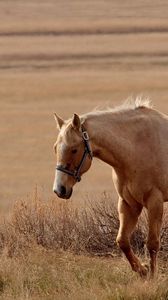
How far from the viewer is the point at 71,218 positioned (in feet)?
31.5

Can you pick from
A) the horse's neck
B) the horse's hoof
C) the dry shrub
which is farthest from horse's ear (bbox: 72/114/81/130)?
the dry shrub

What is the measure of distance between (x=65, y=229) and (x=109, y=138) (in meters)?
1.87

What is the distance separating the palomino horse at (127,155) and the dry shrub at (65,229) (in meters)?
1.06

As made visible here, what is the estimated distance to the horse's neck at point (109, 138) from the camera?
7.73 metres

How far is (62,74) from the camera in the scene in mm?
41375

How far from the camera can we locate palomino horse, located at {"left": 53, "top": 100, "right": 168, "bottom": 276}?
7.55 meters

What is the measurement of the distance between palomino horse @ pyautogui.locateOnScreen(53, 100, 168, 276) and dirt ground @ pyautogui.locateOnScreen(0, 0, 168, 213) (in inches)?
295

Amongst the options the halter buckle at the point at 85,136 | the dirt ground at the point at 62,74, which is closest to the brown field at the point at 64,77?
the dirt ground at the point at 62,74

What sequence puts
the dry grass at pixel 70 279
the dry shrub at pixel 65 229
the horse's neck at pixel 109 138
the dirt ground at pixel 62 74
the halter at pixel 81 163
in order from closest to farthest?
the dry grass at pixel 70 279 → the halter at pixel 81 163 → the horse's neck at pixel 109 138 → the dry shrub at pixel 65 229 → the dirt ground at pixel 62 74

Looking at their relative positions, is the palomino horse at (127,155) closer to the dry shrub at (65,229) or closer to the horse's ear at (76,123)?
the horse's ear at (76,123)

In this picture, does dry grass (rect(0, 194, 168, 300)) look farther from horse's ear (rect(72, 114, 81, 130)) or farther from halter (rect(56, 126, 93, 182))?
horse's ear (rect(72, 114, 81, 130))

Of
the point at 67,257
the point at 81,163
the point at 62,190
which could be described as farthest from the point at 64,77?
the point at 62,190

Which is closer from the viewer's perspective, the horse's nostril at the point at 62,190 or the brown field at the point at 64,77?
the horse's nostril at the point at 62,190

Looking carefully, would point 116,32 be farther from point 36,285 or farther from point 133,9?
point 36,285
